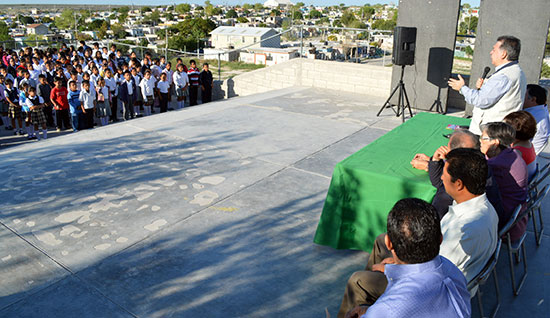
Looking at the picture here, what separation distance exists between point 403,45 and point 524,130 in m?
5.26

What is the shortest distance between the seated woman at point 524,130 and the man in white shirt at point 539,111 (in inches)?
47.7

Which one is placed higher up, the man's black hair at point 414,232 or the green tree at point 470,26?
the green tree at point 470,26

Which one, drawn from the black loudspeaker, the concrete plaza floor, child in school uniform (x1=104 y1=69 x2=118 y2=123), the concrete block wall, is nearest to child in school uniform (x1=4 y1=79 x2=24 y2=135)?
child in school uniform (x1=104 y1=69 x2=118 y2=123)

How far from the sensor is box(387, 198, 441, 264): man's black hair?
171 centimetres

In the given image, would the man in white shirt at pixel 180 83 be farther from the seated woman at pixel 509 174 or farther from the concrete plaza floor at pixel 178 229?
the seated woman at pixel 509 174

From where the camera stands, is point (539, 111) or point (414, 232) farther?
point (539, 111)

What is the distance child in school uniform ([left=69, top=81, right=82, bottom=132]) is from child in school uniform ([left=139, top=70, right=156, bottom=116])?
5.44 ft

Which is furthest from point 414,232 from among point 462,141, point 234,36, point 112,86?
point 234,36

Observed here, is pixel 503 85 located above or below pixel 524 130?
above

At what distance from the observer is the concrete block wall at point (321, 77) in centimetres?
1079

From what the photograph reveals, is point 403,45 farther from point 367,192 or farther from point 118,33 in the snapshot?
point 118,33

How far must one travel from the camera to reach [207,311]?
313 centimetres

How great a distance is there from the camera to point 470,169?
2385 mm

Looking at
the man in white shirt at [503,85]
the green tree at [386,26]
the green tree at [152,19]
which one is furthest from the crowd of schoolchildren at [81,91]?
the green tree at [152,19]
